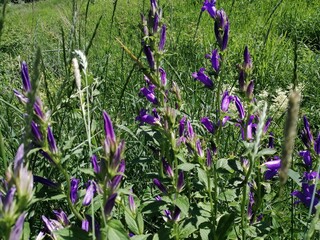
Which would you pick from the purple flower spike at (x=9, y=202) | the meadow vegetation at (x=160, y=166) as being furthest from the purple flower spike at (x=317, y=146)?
the purple flower spike at (x=9, y=202)

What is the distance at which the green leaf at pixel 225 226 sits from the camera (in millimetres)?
1178

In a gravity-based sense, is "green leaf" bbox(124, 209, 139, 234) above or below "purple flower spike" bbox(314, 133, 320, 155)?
below

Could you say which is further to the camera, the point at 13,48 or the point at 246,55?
the point at 13,48

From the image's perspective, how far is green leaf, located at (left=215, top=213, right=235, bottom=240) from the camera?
3.86 ft

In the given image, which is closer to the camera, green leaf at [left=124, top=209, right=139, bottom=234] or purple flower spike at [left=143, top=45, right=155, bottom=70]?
green leaf at [left=124, top=209, right=139, bottom=234]

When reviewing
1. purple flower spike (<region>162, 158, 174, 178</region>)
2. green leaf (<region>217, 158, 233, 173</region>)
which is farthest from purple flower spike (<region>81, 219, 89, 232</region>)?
green leaf (<region>217, 158, 233, 173</region>)

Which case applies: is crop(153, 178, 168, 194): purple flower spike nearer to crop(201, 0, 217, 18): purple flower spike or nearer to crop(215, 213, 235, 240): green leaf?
crop(215, 213, 235, 240): green leaf

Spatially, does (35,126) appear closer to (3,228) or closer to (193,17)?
(3,228)

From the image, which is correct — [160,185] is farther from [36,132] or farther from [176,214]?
[36,132]

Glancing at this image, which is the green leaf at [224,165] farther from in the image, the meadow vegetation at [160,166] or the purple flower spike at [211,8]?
the purple flower spike at [211,8]

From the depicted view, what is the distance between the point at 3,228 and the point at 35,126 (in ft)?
1.36

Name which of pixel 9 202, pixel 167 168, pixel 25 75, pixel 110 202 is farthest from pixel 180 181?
pixel 9 202

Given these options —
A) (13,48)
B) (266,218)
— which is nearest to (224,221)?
(266,218)

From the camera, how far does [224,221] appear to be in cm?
120
